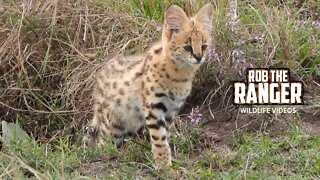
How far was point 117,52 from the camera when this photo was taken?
6.39 metres

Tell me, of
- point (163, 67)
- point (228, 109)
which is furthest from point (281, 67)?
point (163, 67)

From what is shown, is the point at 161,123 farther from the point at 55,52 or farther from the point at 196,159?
the point at 55,52

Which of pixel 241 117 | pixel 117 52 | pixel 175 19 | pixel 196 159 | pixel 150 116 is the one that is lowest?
pixel 196 159

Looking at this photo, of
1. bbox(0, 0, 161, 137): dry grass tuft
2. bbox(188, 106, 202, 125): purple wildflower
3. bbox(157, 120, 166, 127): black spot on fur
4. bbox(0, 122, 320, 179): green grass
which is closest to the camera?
bbox(0, 122, 320, 179): green grass

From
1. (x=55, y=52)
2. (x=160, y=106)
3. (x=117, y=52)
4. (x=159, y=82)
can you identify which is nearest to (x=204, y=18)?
(x=159, y=82)

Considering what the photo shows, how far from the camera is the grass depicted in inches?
205

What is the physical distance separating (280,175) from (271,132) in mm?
933

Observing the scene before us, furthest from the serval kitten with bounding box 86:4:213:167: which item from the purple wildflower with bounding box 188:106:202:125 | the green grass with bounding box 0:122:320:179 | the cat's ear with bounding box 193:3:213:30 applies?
the purple wildflower with bounding box 188:106:202:125

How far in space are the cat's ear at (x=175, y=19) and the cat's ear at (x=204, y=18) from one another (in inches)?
3.9

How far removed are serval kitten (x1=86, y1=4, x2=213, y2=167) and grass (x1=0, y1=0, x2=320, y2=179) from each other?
0.71ft

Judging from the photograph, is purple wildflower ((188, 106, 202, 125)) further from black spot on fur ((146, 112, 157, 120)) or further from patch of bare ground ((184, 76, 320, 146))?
black spot on fur ((146, 112, 157, 120))

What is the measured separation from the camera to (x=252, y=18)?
6.58 metres

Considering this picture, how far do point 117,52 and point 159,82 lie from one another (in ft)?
4.40

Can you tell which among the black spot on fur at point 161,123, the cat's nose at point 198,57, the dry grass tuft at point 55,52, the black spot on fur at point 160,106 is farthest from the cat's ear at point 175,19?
the dry grass tuft at point 55,52
